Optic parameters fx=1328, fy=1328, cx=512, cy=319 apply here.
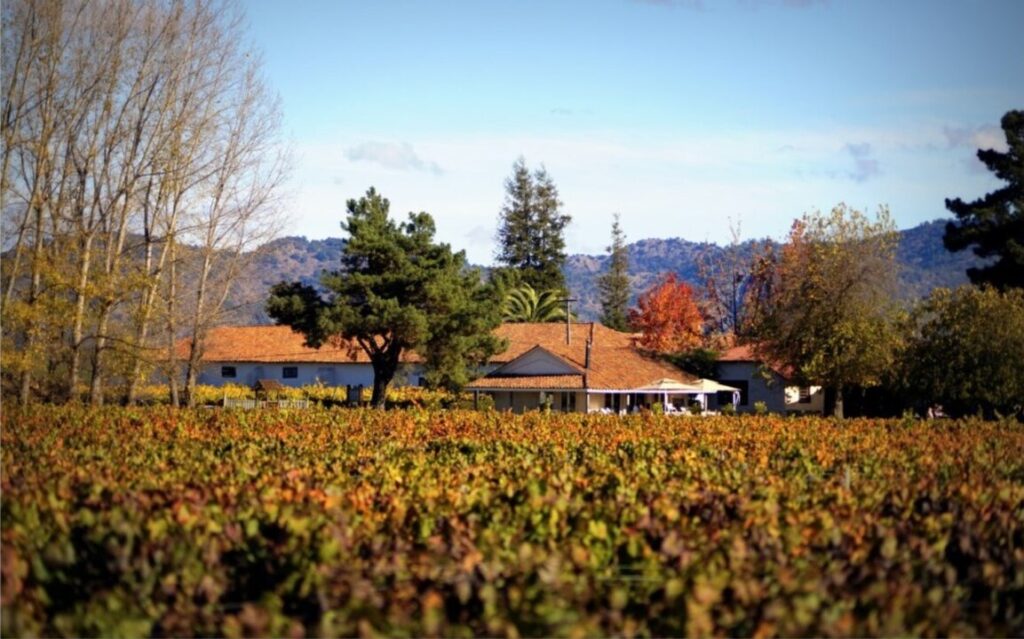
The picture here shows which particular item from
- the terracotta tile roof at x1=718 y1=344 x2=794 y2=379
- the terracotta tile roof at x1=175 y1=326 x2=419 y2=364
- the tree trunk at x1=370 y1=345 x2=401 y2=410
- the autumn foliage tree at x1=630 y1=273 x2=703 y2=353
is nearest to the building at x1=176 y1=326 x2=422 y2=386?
the terracotta tile roof at x1=175 y1=326 x2=419 y2=364

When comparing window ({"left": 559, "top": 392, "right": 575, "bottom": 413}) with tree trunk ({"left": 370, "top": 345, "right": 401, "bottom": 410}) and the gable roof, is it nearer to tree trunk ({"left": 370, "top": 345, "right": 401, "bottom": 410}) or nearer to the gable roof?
tree trunk ({"left": 370, "top": 345, "right": 401, "bottom": 410})

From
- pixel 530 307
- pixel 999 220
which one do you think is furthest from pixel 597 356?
pixel 530 307

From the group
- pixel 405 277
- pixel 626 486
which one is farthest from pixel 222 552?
pixel 405 277

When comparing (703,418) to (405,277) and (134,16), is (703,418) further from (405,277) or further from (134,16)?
(405,277)

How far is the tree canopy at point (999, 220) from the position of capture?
6038cm

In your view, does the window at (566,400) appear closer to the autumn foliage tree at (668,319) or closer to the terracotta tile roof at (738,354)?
the terracotta tile roof at (738,354)

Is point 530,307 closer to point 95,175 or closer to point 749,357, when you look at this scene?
point 749,357

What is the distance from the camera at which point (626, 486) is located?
1244cm

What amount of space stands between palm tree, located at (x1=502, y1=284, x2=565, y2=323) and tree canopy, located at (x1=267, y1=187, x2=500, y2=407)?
A: 1282 inches

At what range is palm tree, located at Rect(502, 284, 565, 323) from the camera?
302 ft

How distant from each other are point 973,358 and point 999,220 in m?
13.0

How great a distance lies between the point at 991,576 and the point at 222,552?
5083mm

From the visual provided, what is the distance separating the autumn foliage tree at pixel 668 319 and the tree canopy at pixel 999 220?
71.3 ft

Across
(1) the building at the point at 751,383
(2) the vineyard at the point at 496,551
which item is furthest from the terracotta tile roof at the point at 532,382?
(2) the vineyard at the point at 496,551
